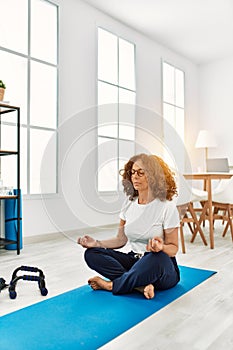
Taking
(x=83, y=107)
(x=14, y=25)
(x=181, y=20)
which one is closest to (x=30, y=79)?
(x=14, y=25)

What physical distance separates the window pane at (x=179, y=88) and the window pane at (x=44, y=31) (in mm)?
2685

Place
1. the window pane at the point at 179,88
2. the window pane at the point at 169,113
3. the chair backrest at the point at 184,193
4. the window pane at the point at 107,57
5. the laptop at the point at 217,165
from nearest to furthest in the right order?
the chair backrest at the point at 184,193
the window pane at the point at 107,57
the laptop at the point at 217,165
the window pane at the point at 169,113
the window pane at the point at 179,88

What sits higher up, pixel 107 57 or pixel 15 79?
pixel 107 57

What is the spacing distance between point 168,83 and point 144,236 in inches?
167

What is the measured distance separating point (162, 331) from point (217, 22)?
4335 millimetres

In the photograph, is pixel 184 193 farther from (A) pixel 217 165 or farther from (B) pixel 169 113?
(B) pixel 169 113

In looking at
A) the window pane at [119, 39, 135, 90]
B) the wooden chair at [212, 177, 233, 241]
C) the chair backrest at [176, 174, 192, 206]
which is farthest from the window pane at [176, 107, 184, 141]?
the chair backrest at [176, 174, 192, 206]

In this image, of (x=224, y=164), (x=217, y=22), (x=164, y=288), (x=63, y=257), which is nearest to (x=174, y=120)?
(x=224, y=164)

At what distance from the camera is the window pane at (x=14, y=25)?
3.49m

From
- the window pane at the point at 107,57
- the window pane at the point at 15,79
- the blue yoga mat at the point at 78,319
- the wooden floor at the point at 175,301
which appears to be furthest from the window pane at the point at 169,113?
the blue yoga mat at the point at 78,319

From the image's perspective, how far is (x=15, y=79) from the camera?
3750mm

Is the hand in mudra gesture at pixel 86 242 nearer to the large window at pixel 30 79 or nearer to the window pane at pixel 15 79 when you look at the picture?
the large window at pixel 30 79

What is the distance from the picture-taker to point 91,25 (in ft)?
14.0

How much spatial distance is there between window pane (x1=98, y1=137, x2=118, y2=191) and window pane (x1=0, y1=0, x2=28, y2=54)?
2.31 m
